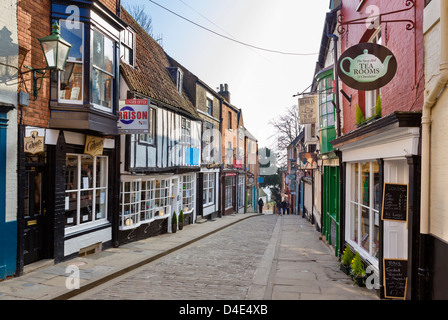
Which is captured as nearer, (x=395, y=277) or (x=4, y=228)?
(x=395, y=277)

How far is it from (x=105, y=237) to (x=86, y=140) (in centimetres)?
328

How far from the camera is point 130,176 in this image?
41.0 ft

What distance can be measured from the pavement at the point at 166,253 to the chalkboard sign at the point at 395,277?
68 centimetres

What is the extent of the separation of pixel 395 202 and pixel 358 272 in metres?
2.47

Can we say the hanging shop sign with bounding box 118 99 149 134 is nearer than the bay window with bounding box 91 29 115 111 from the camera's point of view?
No

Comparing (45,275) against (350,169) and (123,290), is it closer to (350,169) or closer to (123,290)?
(123,290)

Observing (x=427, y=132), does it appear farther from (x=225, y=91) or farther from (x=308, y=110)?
(x=225, y=91)

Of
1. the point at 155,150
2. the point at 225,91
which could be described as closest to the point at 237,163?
the point at 225,91

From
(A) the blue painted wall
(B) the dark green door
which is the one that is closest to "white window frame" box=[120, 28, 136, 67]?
(A) the blue painted wall

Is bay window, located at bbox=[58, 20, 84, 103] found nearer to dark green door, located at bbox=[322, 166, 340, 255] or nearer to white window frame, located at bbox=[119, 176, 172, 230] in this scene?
white window frame, located at bbox=[119, 176, 172, 230]

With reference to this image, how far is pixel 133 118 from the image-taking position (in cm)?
1105

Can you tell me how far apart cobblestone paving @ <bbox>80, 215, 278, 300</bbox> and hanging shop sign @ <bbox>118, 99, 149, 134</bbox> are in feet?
13.6

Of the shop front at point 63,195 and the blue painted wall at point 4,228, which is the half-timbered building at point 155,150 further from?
the blue painted wall at point 4,228

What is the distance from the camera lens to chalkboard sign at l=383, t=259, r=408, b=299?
613cm
